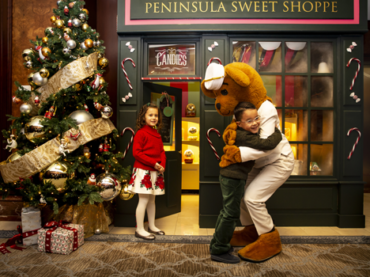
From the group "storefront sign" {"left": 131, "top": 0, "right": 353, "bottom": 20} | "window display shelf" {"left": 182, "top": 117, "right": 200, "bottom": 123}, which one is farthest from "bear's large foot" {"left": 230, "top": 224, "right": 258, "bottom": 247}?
"window display shelf" {"left": 182, "top": 117, "right": 200, "bottom": 123}

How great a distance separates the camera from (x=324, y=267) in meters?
2.22

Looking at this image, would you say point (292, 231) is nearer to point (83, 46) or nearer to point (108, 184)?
point (108, 184)

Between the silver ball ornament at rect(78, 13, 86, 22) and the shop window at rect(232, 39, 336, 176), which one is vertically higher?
the silver ball ornament at rect(78, 13, 86, 22)

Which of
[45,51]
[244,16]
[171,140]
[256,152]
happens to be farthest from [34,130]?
[244,16]

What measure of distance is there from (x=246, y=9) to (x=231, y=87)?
1.48 meters

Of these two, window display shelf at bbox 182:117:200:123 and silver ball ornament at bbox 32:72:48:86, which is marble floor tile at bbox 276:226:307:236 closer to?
window display shelf at bbox 182:117:200:123

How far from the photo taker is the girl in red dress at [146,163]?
273cm

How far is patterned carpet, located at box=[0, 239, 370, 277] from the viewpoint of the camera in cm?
212

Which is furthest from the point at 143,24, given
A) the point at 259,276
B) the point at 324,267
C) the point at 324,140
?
the point at 324,267

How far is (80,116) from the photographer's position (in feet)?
9.05

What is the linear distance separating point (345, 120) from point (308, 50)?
1005mm

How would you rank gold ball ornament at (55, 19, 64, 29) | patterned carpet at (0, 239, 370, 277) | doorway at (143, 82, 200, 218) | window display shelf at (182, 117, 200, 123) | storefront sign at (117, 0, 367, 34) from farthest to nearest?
window display shelf at (182, 117, 200, 123) → doorway at (143, 82, 200, 218) → storefront sign at (117, 0, 367, 34) → gold ball ornament at (55, 19, 64, 29) → patterned carpet at (0, 239, 370, 277)

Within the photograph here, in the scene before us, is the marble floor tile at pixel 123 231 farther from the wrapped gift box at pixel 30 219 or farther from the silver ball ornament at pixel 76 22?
the silver ball ornament at pixel 76 22

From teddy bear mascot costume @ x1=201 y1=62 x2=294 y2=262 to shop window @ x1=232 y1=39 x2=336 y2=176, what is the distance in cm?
98
